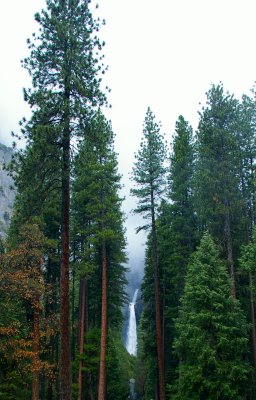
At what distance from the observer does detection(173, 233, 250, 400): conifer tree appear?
16.2 meters

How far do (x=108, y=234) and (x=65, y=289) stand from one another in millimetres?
8947

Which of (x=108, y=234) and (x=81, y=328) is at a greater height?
(x=108, y=234)

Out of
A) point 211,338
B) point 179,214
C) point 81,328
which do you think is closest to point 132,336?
point 81,328

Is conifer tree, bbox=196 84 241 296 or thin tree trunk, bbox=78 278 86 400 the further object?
thin tree trunk, bbox=78 278 86 400

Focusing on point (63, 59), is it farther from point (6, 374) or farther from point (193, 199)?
point (6, 374)

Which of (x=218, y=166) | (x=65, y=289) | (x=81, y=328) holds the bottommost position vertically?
(x=81, y=328)

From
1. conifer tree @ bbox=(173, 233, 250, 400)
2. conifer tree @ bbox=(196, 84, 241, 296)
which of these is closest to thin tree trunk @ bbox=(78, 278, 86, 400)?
conifer tree @ bbox=(173, 233, 250, 400)

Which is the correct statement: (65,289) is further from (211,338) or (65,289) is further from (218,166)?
(218,166)

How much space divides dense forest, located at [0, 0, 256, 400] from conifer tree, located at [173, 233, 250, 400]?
0.06 m

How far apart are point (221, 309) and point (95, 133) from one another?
32.6 ft

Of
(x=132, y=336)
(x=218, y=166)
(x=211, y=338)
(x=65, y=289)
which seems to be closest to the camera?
(x=65, y=289)

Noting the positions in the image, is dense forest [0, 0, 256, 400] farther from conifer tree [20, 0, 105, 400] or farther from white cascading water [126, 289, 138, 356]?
white cascading water [126, 289, 138, 356]

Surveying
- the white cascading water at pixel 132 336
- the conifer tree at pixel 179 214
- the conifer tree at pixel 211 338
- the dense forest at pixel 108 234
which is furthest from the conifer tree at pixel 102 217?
the white cascading water at pixel 132 336

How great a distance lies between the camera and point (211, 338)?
681 inches
